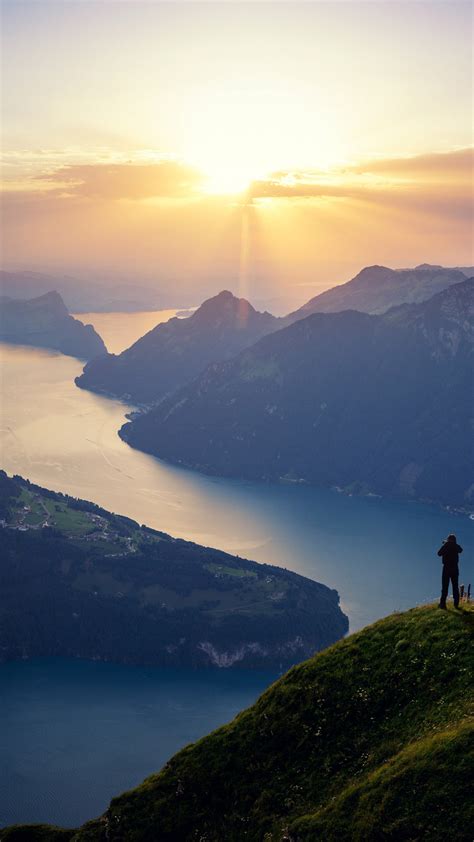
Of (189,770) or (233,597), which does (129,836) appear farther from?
(233,597)

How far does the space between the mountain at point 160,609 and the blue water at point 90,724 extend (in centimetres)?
525

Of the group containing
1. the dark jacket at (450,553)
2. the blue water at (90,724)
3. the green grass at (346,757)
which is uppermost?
the dark jacket at (450,553)

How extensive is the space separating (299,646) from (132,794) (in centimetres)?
13493

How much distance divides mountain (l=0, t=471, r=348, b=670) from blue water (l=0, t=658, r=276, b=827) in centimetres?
525

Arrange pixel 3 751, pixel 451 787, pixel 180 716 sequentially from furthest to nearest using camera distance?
pixel 180 716, pixel 3 751, pixel 451 787

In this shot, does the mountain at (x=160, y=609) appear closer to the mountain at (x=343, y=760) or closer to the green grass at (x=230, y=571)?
the green grass at (x=230, y=571)

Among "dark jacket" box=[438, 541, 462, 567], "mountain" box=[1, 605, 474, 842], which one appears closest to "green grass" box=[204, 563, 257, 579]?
"mountain" box=[1, 605, 474, 842]

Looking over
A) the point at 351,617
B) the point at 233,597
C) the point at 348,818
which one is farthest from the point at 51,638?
the point at 348,818

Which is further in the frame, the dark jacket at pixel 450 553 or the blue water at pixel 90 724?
the blue water at pixel 90 724

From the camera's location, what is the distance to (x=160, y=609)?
182 m

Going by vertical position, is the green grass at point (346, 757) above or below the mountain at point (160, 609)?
above

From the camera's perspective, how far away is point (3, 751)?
12706cm

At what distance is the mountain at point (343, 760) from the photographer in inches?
1206

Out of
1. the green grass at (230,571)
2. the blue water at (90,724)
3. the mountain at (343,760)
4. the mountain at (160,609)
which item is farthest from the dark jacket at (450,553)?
the green grass at (230,571)
